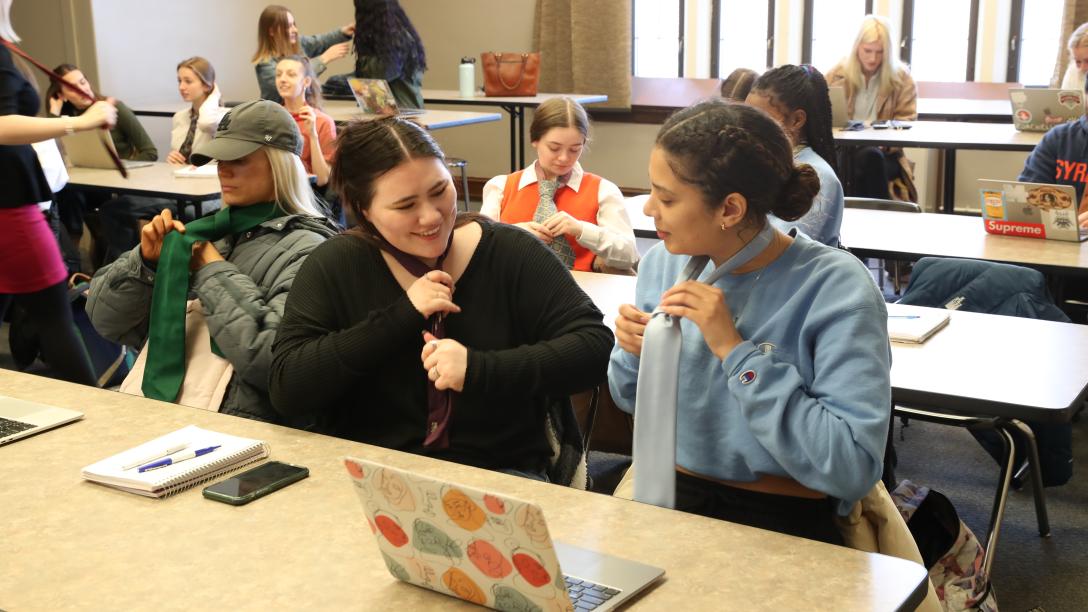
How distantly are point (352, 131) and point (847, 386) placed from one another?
3.22ft

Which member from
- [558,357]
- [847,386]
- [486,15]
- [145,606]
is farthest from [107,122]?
[486,15]

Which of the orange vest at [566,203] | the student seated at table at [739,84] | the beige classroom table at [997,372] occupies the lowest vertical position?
the beige classroom table at [997,372]

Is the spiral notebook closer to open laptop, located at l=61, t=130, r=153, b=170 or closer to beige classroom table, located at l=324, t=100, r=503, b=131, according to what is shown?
open laptop, located at l=61, t=130, r=153, b=170

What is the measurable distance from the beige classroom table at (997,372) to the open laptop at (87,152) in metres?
3.58

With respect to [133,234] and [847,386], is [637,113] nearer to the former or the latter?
[133,234]

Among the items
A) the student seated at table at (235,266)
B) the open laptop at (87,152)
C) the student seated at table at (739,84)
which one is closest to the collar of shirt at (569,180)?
the student seated at table at (739,84)

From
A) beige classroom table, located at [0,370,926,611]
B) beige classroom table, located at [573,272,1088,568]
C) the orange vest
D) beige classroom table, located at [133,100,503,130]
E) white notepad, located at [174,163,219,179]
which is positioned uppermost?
beige classroom table, located at [133,100,503,130]

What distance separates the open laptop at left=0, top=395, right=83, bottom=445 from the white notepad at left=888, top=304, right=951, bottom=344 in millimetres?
1593

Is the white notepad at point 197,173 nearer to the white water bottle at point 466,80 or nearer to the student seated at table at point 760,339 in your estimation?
the white water bottle at point 466,80

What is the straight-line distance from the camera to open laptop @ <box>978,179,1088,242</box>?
10.8 ft

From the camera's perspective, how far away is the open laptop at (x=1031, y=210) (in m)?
3.30

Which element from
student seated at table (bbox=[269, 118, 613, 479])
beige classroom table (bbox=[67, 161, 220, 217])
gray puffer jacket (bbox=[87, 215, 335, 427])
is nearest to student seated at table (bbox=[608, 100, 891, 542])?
student seated at table (bbox=[269, 118, 613, 479])

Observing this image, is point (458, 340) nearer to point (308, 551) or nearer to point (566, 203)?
point (308, 551)

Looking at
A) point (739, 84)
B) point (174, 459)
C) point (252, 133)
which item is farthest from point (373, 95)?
point (174, 459)
